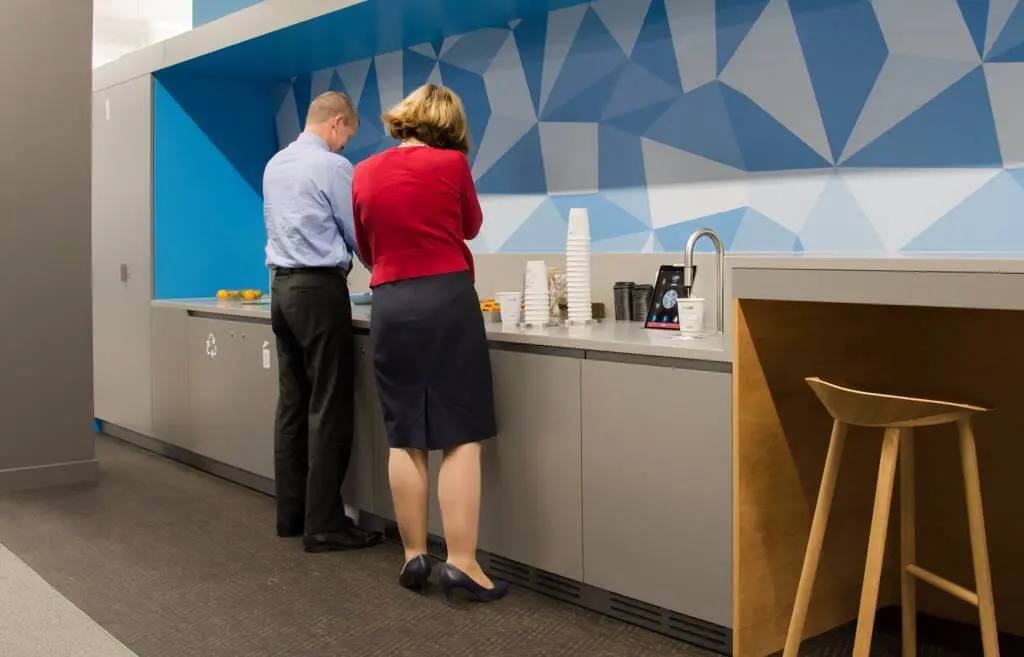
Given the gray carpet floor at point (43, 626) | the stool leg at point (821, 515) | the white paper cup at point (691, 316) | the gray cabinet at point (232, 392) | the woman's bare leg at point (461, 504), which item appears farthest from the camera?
the gray cabinet at point (232, 392)

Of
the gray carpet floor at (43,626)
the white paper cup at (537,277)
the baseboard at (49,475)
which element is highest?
the white paper cup at (537,277)

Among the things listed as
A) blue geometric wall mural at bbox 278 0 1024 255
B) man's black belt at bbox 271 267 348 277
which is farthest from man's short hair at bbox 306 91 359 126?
blue geometric wall mural at bbox 278 0 1024 255

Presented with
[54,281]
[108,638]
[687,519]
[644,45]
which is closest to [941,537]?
[687,519]

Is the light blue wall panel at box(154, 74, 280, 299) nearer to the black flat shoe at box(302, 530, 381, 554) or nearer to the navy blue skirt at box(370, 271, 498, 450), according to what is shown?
the black flat shoe at box(302, 530, 381, 554)

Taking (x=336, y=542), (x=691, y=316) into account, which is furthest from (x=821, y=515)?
(x=336, y=542)

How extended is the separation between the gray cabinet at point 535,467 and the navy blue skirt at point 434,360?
0.09m

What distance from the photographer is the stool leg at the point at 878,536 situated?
7.48ft

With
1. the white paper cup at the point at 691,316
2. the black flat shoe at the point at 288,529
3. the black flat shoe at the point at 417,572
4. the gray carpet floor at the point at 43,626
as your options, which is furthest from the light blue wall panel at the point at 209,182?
the white paper cup at the point at 691,316

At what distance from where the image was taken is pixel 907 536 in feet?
8.66

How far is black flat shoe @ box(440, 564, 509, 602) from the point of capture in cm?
315

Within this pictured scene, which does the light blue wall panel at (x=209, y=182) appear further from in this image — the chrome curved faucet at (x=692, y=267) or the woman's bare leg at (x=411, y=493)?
the chrome curved faucet at (x=692, y=267)

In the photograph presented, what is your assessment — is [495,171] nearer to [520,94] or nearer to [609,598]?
[520,94]

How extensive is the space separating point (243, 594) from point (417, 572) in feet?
1.72

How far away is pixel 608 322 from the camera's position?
3688 mm
